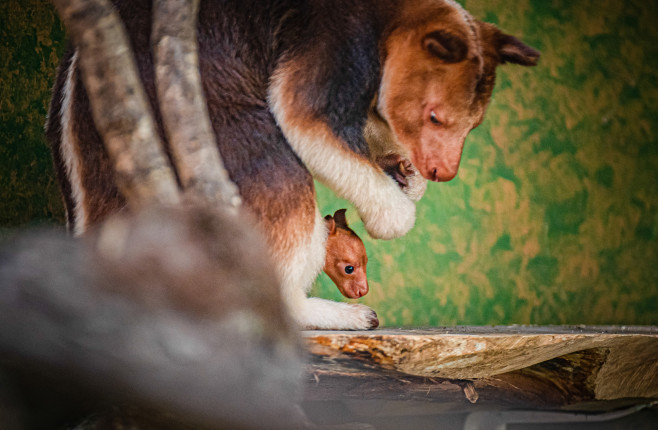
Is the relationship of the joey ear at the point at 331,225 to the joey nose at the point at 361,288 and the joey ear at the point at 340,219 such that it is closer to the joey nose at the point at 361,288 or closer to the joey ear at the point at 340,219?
the joey ear at the point at 340,219

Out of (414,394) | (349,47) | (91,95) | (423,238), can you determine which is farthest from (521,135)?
(91,95)

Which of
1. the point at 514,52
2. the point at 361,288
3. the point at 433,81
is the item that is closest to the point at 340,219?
the point at 361,288

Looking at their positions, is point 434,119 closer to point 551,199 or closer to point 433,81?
point 433,81

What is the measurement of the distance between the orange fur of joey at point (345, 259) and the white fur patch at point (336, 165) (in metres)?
0.15

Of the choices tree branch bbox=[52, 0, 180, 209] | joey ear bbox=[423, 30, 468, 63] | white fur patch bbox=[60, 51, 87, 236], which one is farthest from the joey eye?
white fur patch bbox=[60, 51, 87, 236]

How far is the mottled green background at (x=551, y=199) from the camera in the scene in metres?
1.42

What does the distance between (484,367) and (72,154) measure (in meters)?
0.85

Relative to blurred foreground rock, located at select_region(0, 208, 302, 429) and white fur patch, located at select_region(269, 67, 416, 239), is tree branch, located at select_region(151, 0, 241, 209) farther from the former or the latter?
blurred foreground rock, located at select_region(0, 208, 302, 429)

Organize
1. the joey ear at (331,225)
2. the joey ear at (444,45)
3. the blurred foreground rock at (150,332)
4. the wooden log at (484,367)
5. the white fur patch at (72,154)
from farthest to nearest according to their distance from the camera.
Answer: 1. the joey ear at (331,225)
2. the joey ear at (444,45)
3. the white fur patch at (72,154)
4. the wooden log at (484,367)
5. the blurred foreground rock at (150,332)

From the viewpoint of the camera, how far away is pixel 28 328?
430mm

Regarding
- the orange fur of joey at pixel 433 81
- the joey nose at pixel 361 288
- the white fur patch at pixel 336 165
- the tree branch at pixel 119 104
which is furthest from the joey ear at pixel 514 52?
the tree branch at pixel 119 104

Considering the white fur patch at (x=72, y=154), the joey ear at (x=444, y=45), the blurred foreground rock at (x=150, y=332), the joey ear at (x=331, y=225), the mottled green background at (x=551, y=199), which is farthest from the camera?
the mottled green background at (x=551, y=199)

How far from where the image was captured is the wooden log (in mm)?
877

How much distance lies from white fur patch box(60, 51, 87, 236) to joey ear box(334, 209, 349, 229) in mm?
553
